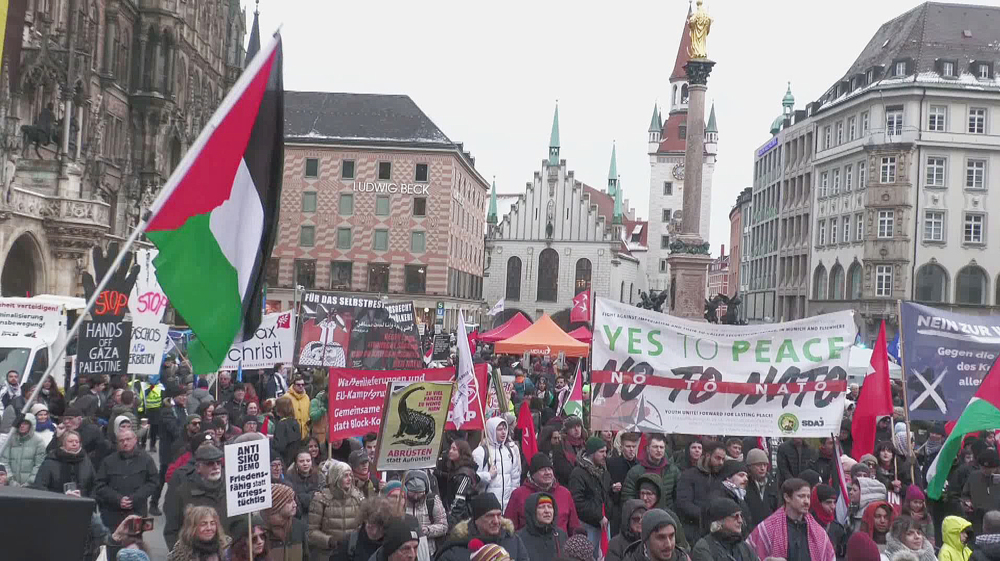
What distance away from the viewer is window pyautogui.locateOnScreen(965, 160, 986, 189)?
5516cm

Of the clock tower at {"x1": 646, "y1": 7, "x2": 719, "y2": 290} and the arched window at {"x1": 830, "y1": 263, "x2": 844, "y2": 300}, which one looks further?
the clock tower at {"x1": 646, "y1": 7, "x2": 719, "y2": 290}

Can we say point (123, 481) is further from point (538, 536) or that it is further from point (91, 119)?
point (91, 119)

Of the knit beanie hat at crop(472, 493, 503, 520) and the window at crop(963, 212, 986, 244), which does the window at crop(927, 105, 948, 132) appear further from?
the knit beanie hat at crop(472, 493, 503, 520)

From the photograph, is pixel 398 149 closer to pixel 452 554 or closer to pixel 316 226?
pixel 316 226

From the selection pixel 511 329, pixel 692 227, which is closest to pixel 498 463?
pixel 692 227

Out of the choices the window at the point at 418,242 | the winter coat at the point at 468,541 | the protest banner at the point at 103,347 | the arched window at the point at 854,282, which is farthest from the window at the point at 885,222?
the winter coat at the point at 468,541

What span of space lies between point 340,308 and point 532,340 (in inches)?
487

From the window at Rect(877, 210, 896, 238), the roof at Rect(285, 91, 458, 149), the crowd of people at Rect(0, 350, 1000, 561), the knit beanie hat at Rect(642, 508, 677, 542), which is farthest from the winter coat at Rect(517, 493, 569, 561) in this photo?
the roof at Rect(285, 91, 458, 149)

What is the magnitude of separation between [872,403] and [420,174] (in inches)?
2151

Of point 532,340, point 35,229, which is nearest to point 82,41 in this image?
point 35,229

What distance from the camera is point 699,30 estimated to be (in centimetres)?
2770

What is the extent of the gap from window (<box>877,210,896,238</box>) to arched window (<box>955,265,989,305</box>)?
4098mm

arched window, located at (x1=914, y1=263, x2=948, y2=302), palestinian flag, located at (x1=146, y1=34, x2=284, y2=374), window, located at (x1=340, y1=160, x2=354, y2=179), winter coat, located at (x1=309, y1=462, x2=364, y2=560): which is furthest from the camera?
window, located at (x1=340, y1=160, x2=354, y2=179)

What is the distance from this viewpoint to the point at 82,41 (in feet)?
116
